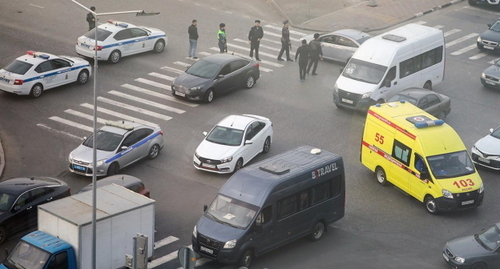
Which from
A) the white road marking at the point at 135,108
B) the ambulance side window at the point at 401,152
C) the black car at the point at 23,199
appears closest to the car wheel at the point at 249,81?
the white road marking at the point at 135,108

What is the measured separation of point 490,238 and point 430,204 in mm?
3570

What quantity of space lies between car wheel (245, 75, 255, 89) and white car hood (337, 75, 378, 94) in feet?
13.1

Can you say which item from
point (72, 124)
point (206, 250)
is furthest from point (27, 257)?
point (72, 124)

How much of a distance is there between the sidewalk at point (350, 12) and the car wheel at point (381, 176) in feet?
55.7

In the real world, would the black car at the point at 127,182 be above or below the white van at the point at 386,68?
below

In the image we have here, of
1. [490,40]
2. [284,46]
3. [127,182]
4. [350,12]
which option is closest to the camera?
[127,182]

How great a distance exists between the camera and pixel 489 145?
31.5 m

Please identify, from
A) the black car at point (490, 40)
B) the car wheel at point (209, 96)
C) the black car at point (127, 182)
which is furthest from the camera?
the black car at point (490, 40)

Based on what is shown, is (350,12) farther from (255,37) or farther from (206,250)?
(206,250)

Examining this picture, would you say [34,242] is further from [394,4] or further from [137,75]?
[394,4]

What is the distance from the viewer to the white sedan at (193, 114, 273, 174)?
30125mm

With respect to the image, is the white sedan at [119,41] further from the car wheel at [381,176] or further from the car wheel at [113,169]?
the car wheel at [381,176]

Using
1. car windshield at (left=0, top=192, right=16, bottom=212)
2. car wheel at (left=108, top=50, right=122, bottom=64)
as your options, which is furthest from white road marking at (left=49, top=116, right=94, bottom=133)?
car windshield at (left=0, top=192, right=16, bottom=212)

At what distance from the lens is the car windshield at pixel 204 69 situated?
1439 inches
